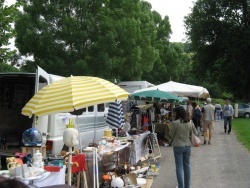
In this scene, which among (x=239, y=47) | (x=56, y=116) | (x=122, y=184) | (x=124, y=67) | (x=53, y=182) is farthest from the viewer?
(x=239, y=47)

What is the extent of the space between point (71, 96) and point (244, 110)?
32771 millimetres

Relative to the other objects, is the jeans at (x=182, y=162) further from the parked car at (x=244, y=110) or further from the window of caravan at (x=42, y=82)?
the parked car at (x=244, y=110)

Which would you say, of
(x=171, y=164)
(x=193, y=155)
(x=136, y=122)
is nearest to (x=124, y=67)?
(x=136, y=122)

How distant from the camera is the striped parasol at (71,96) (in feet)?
18.8

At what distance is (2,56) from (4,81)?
6.45 feet

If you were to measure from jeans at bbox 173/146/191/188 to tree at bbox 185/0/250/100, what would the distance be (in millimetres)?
29974

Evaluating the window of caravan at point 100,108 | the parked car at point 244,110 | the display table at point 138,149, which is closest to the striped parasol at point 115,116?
the display table at point 138,149

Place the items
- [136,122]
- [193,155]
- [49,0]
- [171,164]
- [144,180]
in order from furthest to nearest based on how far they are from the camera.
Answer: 1. [49,0]
2. [136,122]
3. [193,155]
4. [171,164]
5. [144,180]

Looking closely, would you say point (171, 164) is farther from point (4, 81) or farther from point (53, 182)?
point (53, 182)

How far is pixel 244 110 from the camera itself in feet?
118

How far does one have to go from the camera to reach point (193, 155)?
40.9ft

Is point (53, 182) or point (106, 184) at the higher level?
point (53, 182)

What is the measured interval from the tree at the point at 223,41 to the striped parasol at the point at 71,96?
31.2 m

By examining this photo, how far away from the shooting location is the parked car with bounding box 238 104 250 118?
118ft
